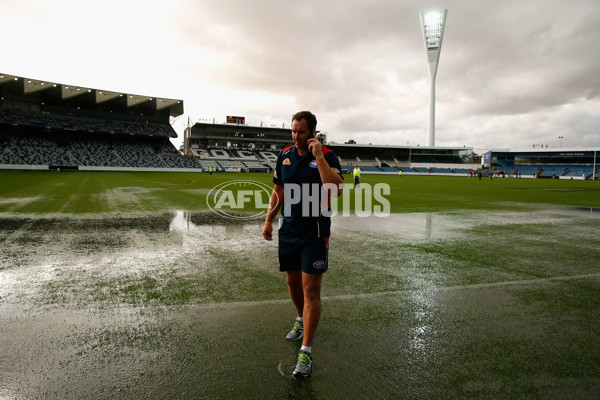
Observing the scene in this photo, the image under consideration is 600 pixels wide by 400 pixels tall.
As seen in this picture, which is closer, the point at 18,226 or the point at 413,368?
the point at 413,368

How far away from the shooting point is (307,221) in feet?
9.73

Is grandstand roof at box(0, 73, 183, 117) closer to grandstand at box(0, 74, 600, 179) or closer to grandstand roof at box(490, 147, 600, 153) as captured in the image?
grandstand at box(0, 74, 600, 179)

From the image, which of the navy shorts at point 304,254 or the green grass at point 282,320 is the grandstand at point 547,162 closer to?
the green grass at point 282,320

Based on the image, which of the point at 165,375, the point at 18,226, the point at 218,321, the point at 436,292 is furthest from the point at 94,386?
the point at 18,226

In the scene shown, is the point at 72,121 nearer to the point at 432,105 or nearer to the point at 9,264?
the point at 9,264

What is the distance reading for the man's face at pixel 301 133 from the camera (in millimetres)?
2924

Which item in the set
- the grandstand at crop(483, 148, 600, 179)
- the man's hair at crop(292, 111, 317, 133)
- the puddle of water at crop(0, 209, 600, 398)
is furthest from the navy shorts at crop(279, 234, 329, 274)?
the grandstand at crop(483, 148, 600, 179)

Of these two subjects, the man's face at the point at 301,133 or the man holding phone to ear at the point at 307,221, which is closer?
the man holding phone to ear at the point at 307,221

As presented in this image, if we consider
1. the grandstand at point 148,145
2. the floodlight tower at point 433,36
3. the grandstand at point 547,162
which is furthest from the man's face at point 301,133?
the floodlight tower at point 433,36

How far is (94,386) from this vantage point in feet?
7.84

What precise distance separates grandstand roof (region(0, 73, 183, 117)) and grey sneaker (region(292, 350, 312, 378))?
65780 millimetres

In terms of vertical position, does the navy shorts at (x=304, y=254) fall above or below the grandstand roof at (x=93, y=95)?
below

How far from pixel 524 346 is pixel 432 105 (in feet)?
343

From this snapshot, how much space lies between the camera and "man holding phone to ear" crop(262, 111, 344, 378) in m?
2.82
